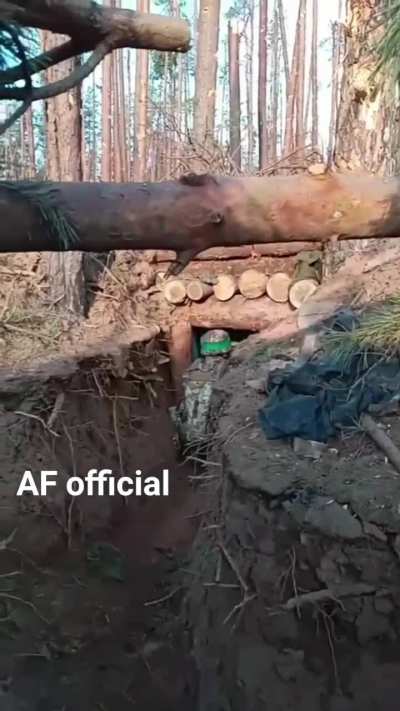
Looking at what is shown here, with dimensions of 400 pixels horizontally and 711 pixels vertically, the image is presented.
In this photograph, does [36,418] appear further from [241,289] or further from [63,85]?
[63,85]

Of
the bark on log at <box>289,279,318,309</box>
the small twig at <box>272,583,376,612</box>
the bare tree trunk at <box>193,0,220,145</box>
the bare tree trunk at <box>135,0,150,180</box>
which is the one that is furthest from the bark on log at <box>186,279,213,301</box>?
the small twig at <box>272,583,376,612</box>

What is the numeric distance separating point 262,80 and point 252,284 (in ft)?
28.2

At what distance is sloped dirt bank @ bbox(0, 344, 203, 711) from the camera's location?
3.89 m

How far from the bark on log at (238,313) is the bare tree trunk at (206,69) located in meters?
2.12

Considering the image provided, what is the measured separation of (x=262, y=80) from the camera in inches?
553

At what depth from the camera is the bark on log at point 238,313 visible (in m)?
6.69

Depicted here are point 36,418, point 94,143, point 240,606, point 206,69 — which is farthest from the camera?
point 94,143

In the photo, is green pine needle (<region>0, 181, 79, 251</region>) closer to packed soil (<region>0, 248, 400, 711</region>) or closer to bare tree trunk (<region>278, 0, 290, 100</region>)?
packed soil (<region>0, 248, 400, 711</region>)

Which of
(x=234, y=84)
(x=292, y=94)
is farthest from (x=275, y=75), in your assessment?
(x=234, y=84)

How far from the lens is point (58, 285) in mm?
6242

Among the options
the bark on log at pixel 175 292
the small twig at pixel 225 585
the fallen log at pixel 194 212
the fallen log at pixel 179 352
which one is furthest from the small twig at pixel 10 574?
the bark on log at pixel 175 292

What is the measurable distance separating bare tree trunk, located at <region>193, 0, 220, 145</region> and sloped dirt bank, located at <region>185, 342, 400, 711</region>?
5.62 meters

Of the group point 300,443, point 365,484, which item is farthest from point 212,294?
A: point 365,484

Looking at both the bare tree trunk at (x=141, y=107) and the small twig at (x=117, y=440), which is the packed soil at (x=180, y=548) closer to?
the small twig at (x=117, y=440)
